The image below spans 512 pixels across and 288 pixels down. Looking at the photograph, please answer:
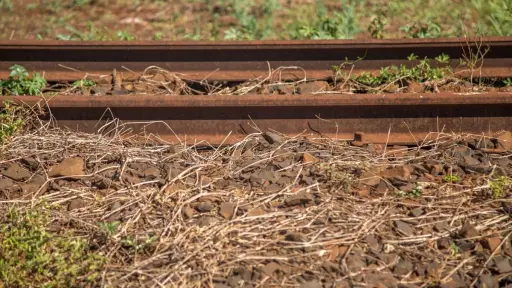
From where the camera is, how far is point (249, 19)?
25.2 feet

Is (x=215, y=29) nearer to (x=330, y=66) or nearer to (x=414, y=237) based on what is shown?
(x=330, y=66)

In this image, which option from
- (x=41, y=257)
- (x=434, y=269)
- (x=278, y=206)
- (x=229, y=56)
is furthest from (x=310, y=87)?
(x=41, y=257)

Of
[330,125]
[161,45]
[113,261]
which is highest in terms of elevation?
[161,45]

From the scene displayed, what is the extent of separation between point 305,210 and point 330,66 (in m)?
2.25

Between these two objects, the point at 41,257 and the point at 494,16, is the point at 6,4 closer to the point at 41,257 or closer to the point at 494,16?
the point at 41,257

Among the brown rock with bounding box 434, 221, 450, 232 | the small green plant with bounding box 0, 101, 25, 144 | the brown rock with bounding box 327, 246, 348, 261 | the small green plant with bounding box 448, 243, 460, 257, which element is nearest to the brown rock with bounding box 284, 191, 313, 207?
the brown rock with bounding box 327, 246, 348, 261

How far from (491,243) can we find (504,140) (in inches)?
57.2

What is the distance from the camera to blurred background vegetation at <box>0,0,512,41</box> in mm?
7340

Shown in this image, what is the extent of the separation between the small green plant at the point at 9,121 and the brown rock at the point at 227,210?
6.23 feet

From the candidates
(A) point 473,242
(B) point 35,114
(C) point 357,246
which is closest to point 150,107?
(B) point 35,114

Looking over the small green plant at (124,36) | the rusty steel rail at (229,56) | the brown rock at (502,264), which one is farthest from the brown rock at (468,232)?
the small green plant at (124,36)

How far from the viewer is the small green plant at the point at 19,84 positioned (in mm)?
5641

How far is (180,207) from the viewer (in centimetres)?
415

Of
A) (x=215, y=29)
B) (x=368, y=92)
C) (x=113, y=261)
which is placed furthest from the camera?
(x=215, y=29)
